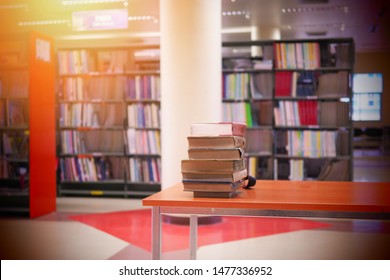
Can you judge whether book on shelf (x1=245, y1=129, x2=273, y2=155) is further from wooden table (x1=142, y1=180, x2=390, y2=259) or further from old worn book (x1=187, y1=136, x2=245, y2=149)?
old worn book (x1=187, y1=136, x2=245, y2=149)

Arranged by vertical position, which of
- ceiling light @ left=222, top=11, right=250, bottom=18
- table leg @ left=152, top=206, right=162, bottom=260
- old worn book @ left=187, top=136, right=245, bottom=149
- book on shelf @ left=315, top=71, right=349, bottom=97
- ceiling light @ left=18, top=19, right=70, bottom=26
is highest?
ceiling light @ left=222, top=11, right=250, bottom=18

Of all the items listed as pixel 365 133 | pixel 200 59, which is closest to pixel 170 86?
pixel 200 59

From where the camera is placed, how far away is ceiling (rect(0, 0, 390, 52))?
308 inches

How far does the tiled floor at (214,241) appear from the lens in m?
3.37

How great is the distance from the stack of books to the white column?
246 centimetres

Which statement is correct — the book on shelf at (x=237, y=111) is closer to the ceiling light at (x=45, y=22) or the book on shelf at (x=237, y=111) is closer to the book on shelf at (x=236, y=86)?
the book on shelf at (x=236, y=86)

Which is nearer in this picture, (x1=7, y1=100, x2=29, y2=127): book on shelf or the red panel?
the red panel

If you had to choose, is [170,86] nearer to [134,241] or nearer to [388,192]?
[134,241]

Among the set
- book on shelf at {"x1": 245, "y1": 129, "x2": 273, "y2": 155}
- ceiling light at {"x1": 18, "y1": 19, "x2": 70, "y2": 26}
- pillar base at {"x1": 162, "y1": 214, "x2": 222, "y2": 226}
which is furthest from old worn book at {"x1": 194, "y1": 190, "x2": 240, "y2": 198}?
ceiling light at {"x1": 18, "y1": 19, "x2": 70, "y2": 26}

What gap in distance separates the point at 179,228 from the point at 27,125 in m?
1.94

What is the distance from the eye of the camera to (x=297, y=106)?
548cm

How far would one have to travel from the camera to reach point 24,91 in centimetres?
492

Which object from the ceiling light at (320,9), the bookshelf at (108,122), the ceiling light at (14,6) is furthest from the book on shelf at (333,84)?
the ceiling light at (14,6)

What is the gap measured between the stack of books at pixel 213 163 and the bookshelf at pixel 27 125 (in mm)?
3288
